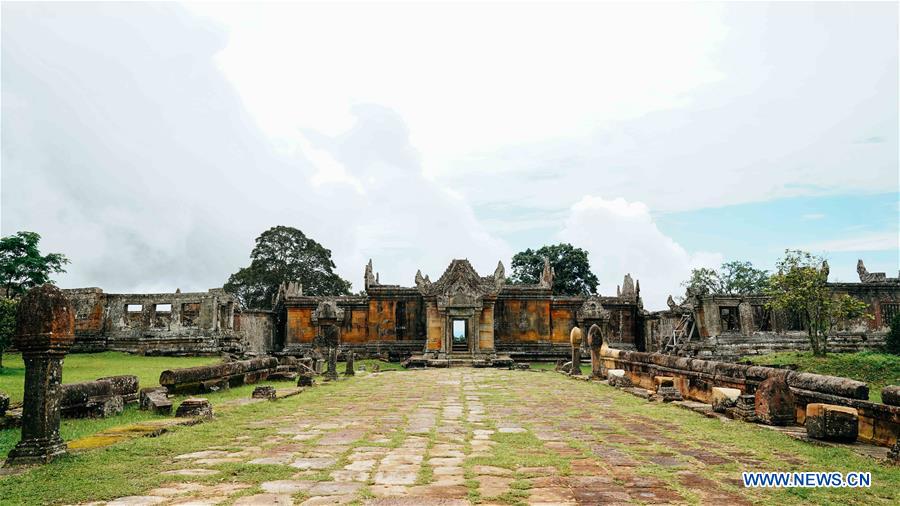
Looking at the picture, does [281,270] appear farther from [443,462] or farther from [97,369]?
[443,462]

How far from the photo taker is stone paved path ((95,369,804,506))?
5.02m

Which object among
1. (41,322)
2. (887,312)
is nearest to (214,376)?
(41,322)

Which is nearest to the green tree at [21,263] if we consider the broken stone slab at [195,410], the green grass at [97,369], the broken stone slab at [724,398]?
the green grass at [97,369]

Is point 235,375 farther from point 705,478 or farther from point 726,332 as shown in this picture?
point 726,332

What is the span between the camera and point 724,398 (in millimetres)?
10109

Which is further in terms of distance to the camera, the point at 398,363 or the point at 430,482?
the point at 398,363

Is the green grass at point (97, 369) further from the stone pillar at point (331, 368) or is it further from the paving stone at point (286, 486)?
the paving stone at point (286, 486)

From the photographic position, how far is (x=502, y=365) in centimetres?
2706

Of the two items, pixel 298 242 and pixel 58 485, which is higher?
pixel 298 242

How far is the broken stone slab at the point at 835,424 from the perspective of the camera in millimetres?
7344

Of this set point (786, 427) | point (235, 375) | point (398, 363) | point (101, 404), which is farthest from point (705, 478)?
point (398, 363)

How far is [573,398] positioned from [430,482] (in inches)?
335

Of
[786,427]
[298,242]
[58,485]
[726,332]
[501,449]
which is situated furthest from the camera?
[298,242]

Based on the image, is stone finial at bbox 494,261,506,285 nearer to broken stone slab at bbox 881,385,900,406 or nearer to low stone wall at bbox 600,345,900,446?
low stone wall at bbox 600,345,900,446
